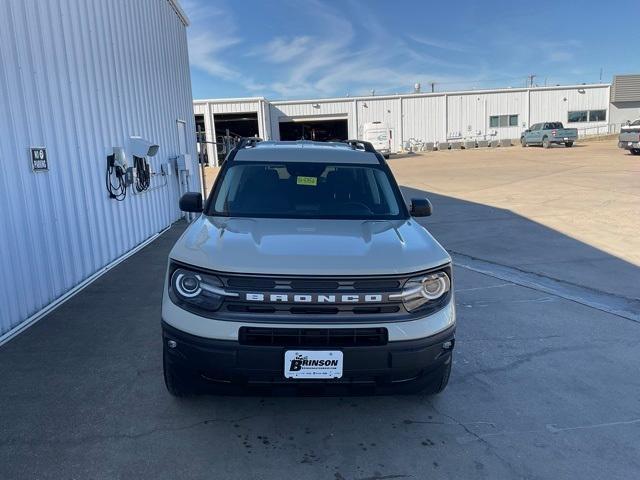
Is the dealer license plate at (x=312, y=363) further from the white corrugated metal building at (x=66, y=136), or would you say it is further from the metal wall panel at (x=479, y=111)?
the metal wall panel at (x=479, y=111)

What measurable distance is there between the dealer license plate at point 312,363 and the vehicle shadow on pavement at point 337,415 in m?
0.54

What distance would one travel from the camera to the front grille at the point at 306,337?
264cm

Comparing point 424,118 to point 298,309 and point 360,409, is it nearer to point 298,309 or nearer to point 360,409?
point 360,409

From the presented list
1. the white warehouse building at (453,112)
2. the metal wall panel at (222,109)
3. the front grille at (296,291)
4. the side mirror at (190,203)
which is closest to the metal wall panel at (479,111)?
the white warehouse building at (453,112)

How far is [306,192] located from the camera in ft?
13.6

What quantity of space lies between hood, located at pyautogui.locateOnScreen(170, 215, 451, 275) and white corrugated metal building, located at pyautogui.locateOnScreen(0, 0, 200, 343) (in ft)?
8.06

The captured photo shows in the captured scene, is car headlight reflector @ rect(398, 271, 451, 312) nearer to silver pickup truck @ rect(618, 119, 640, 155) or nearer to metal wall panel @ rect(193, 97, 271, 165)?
silver pickup truck @ rect(618, 119, 640, 155)

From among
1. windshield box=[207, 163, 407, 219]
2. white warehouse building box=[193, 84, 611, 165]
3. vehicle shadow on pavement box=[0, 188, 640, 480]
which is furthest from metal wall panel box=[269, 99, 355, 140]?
vehicle shadow on pavement box=[0, 188, 640, 480]

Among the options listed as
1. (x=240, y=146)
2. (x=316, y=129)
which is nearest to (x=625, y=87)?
(x=316, y=129)

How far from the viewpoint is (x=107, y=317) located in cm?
502

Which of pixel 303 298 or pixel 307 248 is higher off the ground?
pixel 307 248

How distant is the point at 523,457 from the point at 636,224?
808cm

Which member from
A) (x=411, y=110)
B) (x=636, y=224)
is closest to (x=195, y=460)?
(x=636, y=224)

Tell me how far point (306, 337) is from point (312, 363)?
146 mm
